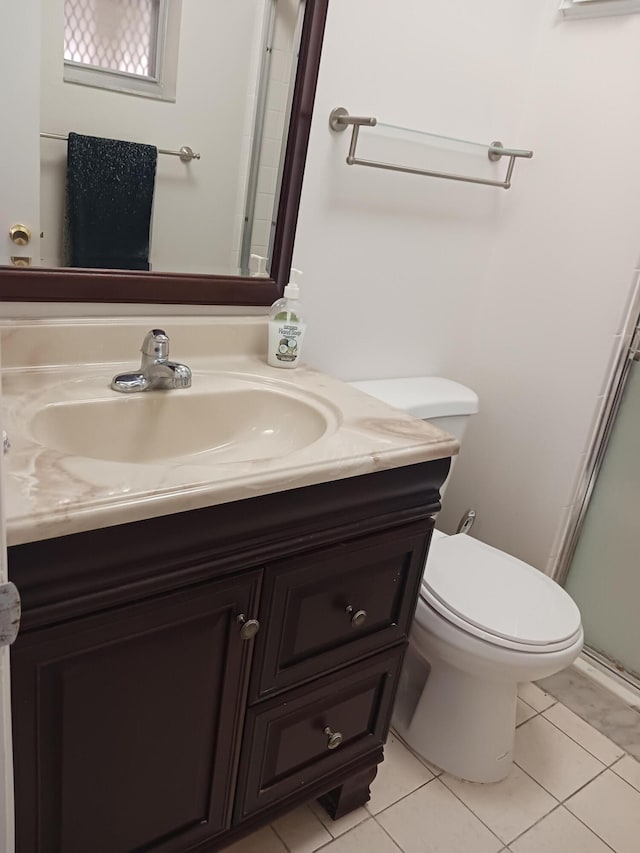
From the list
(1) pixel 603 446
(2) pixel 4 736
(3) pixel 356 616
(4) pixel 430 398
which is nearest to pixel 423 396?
(4) pixel 430 398

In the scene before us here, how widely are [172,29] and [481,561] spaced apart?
1.28 metres

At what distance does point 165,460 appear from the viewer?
3.85 feet

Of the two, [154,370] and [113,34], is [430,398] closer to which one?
[154,370]

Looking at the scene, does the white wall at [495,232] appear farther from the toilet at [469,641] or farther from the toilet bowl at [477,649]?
the toilet bowl at [477,649]

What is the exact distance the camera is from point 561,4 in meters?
1.65

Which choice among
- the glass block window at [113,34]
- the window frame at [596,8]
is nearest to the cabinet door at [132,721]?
the glass block window at [113,34]

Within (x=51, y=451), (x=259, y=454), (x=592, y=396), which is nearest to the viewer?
(x=51, y=451)

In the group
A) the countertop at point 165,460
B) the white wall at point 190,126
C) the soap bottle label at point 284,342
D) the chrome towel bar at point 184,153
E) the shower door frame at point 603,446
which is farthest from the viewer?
the shower door frame at point 603,446

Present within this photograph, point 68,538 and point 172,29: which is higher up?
point 172,29

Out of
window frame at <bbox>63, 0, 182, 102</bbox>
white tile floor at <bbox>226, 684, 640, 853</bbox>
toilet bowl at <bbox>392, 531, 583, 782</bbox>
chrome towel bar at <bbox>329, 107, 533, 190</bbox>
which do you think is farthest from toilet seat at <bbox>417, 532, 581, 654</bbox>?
window frame at <bbox>63, 0, 182, 102</bbox>

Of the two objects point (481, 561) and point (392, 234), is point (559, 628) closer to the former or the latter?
point (481, 561)

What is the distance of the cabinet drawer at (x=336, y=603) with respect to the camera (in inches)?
41.1

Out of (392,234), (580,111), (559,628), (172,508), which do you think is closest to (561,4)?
Answer: (580,111)

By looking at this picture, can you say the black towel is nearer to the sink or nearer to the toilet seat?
the sink
